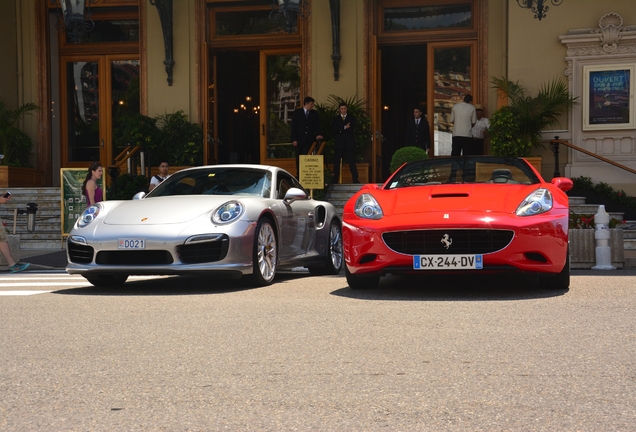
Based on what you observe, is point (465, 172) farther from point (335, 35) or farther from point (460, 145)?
point (335, 35)

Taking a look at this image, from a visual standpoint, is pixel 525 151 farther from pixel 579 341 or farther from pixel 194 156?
pixel 579 341

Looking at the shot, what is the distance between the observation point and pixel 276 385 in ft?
15.5

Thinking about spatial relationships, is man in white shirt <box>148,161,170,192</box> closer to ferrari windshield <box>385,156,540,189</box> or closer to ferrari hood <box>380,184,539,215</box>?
ferrari windshield <box>385,156,540,189</box>

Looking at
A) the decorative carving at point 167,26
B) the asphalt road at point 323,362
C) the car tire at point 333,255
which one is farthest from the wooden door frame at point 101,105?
the asphalt road at point 323,362

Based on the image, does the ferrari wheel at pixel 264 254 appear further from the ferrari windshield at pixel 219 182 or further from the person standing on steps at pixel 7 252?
the person standing on steps at pixel 7 252

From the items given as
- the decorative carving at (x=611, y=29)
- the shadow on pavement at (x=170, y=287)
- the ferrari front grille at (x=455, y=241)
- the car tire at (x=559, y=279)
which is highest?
the decorative carving at (x=611, y=29)

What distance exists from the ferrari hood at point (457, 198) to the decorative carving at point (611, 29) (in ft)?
39.5

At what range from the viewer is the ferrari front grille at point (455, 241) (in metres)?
8.38

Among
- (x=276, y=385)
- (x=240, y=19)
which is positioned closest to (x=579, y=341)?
(x=276, y=385)

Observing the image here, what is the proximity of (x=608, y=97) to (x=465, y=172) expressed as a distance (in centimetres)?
1153

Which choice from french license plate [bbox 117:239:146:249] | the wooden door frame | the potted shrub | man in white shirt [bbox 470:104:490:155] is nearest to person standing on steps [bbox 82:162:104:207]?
french license plate [bbox 117:239:146:249]

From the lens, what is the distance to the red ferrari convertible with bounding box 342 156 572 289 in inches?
329

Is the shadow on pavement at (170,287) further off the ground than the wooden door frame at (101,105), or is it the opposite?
the wooden door frame at (101,105)

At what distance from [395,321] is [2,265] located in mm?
8405
